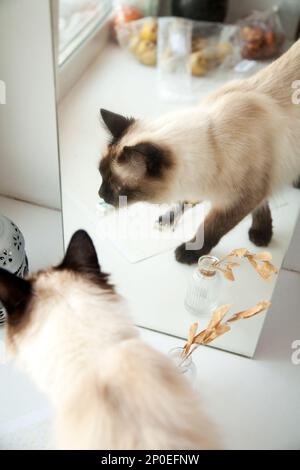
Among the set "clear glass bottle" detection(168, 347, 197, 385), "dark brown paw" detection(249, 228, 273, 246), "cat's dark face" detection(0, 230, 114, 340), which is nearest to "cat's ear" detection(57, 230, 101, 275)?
"cat's dark face" detection(0, 230, 114, 340)

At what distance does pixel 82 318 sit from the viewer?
70 cm

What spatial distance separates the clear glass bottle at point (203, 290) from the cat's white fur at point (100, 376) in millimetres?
339

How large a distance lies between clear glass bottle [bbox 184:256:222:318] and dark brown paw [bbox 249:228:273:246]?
100 millimetres

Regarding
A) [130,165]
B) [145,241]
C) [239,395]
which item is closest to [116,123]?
[130,165]

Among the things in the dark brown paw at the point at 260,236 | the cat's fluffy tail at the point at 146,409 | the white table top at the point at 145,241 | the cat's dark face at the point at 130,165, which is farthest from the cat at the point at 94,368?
the dark brown paw at the point at 260,236

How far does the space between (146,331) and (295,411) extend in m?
0.36

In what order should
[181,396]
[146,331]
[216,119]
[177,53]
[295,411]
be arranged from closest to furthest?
[181,396]
[216,119]
[295,411]
[146,331]
[177,53]

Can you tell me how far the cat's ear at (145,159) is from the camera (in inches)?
33.5

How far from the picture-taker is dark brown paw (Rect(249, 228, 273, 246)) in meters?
1.06

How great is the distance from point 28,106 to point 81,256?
47cm

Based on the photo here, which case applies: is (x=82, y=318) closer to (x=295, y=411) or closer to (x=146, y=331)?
(x=146, y=331)

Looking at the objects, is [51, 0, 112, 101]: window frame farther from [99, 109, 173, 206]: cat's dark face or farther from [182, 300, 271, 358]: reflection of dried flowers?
[182, 300, 271, 358]: reflection of dried flowers

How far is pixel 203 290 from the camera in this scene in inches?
43.6
